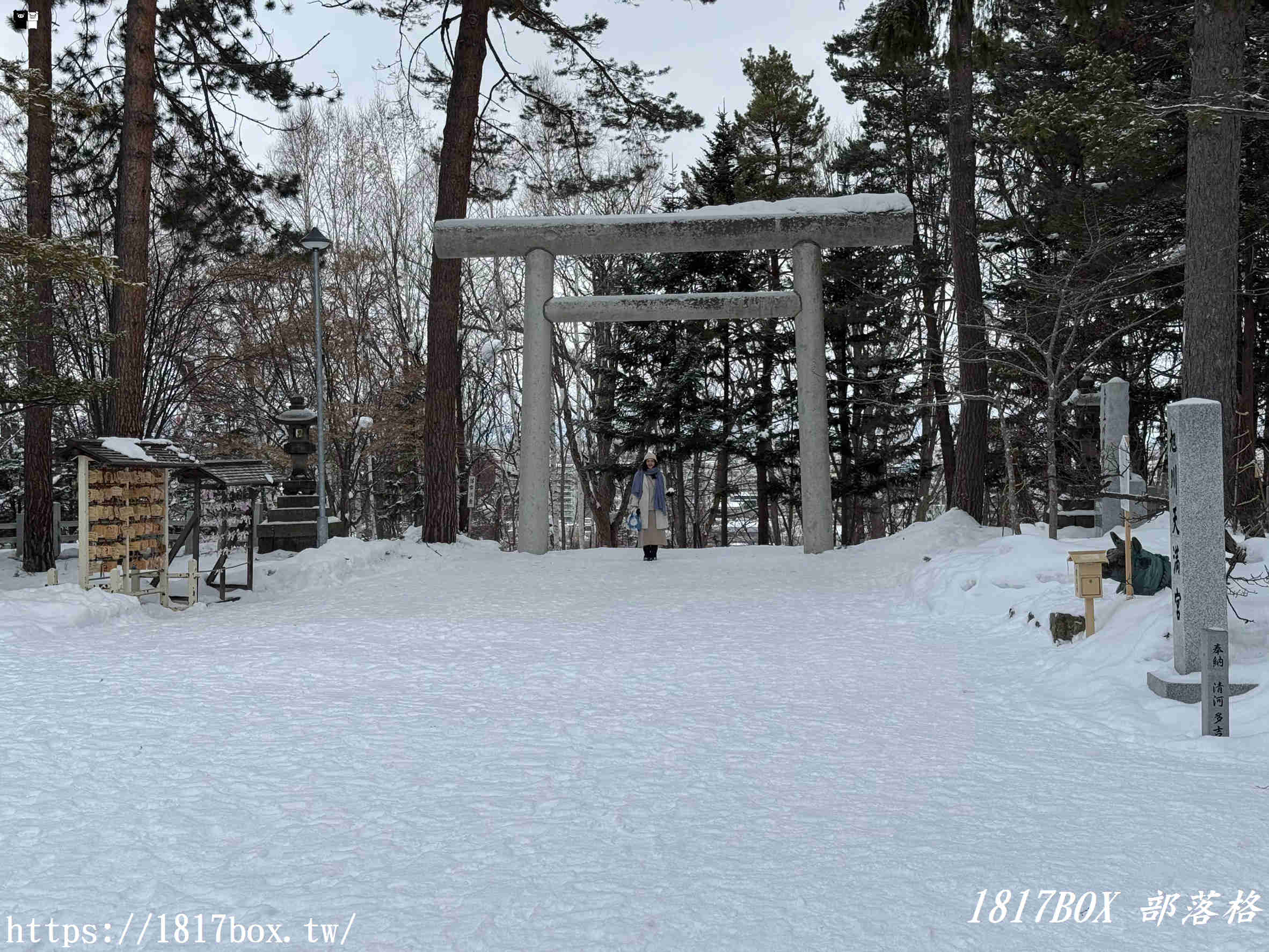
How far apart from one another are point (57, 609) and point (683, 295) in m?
8.84

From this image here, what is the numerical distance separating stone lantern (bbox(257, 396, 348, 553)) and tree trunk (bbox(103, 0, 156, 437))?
4.48m

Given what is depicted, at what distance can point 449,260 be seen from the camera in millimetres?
14398

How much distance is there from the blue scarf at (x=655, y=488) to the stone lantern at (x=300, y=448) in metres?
6.35

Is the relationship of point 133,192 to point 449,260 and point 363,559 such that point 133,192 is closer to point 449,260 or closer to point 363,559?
point 449,260

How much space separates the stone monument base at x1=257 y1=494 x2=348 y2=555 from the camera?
1634 cm

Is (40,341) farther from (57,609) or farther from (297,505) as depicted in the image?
(57,609)

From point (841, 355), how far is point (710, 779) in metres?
18.4

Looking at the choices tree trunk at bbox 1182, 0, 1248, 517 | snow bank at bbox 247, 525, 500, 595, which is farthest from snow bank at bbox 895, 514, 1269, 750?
snow bank at bbox 247, 525, 500, 595

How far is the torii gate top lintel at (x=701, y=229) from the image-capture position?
13305mm

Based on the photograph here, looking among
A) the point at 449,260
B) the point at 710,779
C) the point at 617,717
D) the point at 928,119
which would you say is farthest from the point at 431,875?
the point at 928,119

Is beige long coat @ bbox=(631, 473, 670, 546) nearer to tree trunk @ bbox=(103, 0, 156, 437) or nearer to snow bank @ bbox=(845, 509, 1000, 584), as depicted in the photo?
snow bank @ bbox=(845, 509, 1000, 584)

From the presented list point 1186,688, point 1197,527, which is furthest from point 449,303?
point 1186,688

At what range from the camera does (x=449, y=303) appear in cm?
1430

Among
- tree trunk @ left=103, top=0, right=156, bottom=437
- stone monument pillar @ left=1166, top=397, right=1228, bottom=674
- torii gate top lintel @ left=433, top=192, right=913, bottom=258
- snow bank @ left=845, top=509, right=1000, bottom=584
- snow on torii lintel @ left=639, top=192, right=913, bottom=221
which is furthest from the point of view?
torii gate top lintel @ left=433, top=192, right=913, bottom=258
